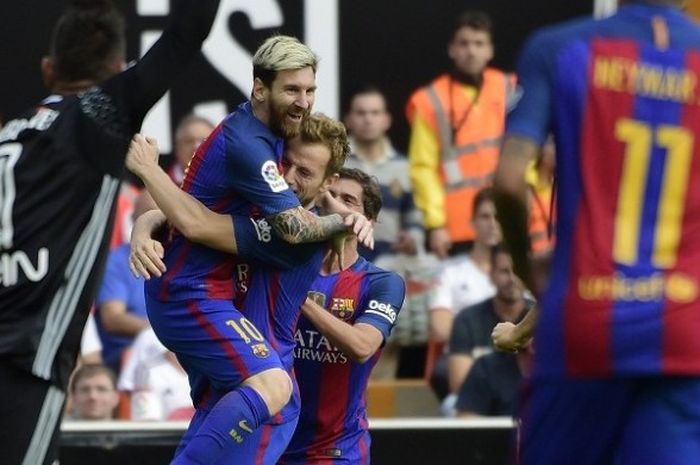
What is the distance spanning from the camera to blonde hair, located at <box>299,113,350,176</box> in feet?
22.5

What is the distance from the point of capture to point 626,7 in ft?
15.9

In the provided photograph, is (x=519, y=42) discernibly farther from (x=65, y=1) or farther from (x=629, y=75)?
(x=629, y=75)

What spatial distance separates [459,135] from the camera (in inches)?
437

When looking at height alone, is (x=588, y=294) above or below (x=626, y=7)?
below

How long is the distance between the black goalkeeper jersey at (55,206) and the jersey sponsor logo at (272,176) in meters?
0.88

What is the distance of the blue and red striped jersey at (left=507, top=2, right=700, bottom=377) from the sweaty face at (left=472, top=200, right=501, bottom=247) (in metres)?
5.79

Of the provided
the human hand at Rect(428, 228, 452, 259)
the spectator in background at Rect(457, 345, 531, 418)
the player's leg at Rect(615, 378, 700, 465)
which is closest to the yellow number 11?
the player's leg at Rect(615, 378, 700, 465)

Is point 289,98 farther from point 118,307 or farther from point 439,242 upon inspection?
point 439,242

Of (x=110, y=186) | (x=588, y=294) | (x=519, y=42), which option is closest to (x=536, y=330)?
(x=588, y=294)

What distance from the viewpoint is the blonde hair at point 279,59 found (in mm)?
6574

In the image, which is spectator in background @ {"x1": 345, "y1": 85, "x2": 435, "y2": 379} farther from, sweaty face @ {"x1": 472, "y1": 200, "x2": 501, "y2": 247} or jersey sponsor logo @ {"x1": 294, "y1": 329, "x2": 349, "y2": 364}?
jersey sponsor logo @ {"x1": 294, "y1": 329, "x2": 349, "y2": 364}

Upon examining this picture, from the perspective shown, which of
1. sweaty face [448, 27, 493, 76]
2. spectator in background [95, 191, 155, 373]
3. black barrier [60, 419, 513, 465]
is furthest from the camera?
sweaty face [448, 27, 493, 76]

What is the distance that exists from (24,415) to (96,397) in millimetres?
4150

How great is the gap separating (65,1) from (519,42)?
2838mm
